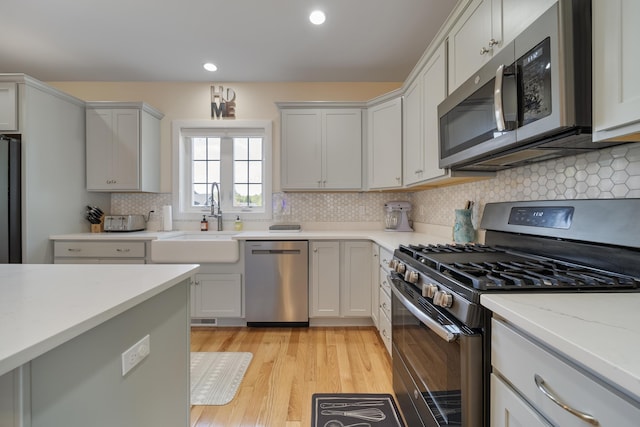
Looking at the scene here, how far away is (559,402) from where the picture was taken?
579 millimetres

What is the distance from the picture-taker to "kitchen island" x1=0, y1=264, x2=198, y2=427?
54 centimetres

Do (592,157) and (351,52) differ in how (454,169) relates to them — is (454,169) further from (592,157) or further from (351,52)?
(351,52)

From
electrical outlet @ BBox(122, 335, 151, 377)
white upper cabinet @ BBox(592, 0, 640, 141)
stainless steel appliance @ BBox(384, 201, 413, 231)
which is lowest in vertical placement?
electrical outlet @ BBox(122, 335, 151, 377)

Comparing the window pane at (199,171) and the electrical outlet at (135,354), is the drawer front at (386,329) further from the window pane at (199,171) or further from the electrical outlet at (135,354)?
the window pane at (199,171)

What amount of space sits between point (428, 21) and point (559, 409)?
265cm

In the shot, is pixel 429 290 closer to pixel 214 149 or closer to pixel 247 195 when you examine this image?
pixel 247 195

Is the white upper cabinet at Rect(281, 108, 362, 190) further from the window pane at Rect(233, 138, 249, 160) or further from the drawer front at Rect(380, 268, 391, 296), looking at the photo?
the drawer front at Rect(380, 268, 391, 296)

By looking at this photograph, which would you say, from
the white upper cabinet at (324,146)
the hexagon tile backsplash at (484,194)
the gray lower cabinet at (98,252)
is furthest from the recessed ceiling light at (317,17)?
the gray lower cabinet at (98,252)

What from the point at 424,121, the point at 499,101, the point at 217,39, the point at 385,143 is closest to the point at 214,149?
the point at 217,39

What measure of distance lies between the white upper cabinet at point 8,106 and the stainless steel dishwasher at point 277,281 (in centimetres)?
226

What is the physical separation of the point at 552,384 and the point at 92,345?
3.45 feet

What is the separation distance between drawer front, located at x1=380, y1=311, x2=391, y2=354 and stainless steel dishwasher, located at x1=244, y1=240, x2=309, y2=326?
76 centimetres

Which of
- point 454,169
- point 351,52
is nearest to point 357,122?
point 351,52

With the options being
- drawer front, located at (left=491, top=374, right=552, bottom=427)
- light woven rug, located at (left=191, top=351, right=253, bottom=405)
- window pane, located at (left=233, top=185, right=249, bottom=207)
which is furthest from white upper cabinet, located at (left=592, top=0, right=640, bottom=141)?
window pane, located at (left=233, top=185, right=249, bottom=207)
